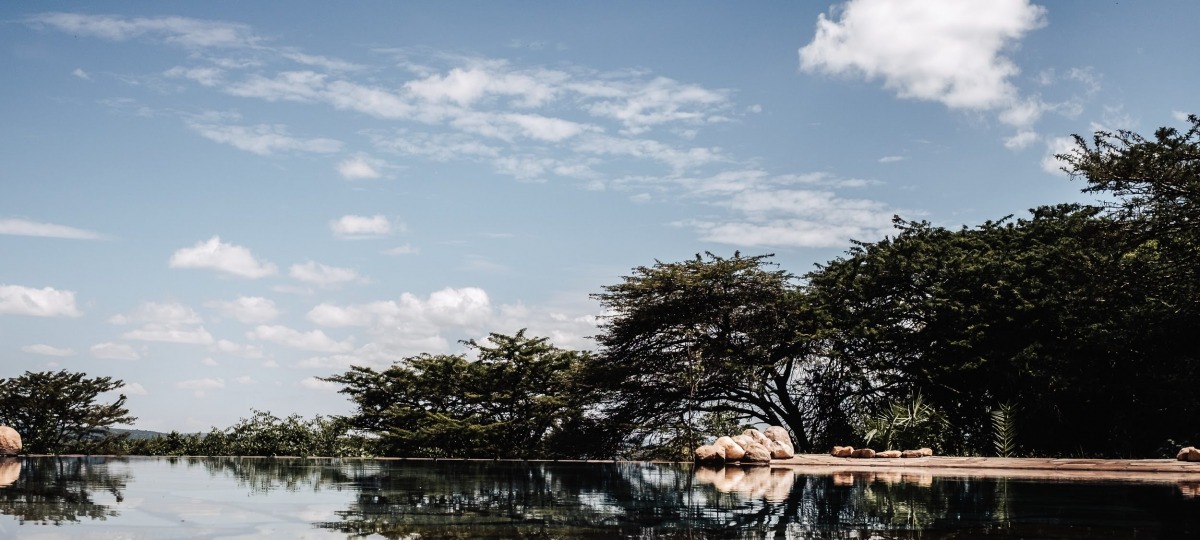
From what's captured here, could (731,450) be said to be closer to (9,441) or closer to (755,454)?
(755,454)

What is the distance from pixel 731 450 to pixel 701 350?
152 inches

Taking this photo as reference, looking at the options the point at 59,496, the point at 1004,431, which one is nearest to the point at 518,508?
the point at 59,496

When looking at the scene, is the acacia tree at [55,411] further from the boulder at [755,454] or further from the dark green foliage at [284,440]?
the boulder at [755,454]

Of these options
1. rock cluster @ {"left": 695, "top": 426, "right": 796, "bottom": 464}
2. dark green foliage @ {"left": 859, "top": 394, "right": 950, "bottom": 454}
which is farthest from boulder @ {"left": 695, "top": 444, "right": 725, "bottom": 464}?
dark green foliage @ {"left": 859, "top": 394, "right": 950, "bottom": 454}

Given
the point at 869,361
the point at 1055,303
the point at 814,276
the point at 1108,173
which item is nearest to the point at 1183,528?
the point at 1108,173

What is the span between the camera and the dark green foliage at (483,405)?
22.1 meters

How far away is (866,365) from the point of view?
68.8 ft

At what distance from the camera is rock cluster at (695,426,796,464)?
17922 millimetres

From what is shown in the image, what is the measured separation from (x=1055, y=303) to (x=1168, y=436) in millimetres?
3349

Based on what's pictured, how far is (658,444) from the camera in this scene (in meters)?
21.4

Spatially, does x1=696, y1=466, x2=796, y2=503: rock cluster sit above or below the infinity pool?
below

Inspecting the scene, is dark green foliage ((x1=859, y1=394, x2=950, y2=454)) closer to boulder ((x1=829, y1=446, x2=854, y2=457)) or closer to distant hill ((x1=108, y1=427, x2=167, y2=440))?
boulder ((x1=829, y1=446, x2=854, y2=457))

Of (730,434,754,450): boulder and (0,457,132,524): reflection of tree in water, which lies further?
(730,434,754,450): boulder

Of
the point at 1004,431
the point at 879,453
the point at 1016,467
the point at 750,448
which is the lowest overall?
the point at 1016,467
